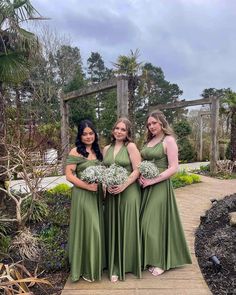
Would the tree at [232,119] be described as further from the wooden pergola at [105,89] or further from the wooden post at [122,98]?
the wooden post at [122,98]

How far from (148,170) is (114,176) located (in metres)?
0.34

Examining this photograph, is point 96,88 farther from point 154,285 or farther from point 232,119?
point 232,119

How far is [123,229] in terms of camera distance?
3.14m

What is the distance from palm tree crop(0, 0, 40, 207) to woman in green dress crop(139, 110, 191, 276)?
4.30 meters

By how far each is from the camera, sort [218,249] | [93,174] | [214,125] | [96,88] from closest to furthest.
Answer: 1. [93,174]
2. [218,249]
3. [96,88]
4. [214,125]

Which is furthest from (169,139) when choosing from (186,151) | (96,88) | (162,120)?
(186,151)

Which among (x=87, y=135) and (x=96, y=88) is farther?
(x=96, y=88)

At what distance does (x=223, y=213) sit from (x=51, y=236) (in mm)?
2915

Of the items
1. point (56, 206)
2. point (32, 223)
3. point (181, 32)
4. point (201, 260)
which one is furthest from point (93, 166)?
point (181, 32)

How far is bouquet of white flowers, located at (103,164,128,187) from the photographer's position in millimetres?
2988

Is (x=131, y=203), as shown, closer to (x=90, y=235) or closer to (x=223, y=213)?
(x=90, y=235)

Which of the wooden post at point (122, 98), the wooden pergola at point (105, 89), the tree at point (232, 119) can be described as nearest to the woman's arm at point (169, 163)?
the wooden pergola at point (105, 89)

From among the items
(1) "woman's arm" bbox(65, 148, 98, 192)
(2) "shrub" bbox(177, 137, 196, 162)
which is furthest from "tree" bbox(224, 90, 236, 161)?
(1) "woman's arm" bbox(65, 148, 98, 192)

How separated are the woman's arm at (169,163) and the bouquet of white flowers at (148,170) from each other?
0.26 ft
